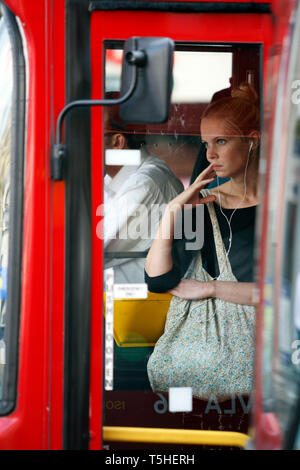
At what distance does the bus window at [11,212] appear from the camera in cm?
194

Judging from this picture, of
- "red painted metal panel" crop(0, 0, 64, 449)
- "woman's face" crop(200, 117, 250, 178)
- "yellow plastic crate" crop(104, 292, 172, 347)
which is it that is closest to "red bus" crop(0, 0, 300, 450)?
"red painted metal panel" crop(0, 0, 64, 449)

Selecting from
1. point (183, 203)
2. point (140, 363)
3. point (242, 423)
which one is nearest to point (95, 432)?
point (140, 363)

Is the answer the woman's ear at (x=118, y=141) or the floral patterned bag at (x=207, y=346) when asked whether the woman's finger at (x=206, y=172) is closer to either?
the floral patterned bag at (x=207, y=346)

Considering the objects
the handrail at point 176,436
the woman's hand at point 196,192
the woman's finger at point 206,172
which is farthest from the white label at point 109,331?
the woman's finger at point 206,172

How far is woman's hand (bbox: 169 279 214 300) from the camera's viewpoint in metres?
2.33

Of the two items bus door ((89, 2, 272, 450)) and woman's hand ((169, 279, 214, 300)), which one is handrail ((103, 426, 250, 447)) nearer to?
bus door ((89, 2, 272, 450))

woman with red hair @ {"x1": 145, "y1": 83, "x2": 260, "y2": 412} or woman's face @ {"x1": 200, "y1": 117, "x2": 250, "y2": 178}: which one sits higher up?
woman's face @ {"x1": 200, "y1": 117, "x2": 250, "y2": 178}

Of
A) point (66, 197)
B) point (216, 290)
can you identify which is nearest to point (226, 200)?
point (216, 290)

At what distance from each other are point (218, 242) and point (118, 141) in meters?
0.60

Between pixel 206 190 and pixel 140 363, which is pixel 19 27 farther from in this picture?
pixel 140 363

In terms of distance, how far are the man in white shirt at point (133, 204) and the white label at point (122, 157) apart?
1 centimetres

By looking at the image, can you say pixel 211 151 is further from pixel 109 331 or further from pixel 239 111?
pixel 109 331

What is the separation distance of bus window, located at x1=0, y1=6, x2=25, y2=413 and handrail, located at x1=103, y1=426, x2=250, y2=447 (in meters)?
0.44

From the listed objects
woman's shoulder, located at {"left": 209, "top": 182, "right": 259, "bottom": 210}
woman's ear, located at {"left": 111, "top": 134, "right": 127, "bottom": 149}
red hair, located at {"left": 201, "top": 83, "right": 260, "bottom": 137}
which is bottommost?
woman's shoulder, located at {"left": 209, "top": 182, "right": 259, "bottom": 210}
